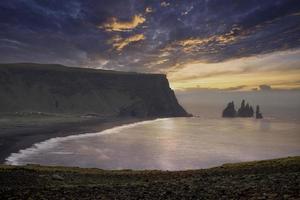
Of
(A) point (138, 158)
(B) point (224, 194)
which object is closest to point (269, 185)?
(B) point (224, 194)

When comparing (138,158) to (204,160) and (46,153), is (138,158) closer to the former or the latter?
(204,160)

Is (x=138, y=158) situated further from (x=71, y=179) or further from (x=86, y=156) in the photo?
(x=71, y=179)

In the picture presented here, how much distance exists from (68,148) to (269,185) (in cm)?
8356

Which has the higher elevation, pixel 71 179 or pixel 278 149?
pixel 71 179

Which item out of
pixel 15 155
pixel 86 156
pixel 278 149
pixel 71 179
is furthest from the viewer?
pixel 278 149

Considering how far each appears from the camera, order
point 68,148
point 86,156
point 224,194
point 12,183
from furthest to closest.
→ 1. point 68,148
2. point 86,156
3. point 12,183
4. point 224,194

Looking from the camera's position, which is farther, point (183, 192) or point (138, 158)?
point (138, 158)

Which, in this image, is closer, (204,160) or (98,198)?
(98,198)

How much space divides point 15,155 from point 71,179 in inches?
2209

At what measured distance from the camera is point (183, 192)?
17219mm

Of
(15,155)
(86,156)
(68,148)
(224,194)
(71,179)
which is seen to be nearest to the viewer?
(224,194)

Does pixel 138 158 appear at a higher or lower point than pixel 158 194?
lower

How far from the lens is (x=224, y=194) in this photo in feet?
51.5

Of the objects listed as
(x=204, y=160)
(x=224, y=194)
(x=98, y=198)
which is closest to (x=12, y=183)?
(x=98, y=198)
